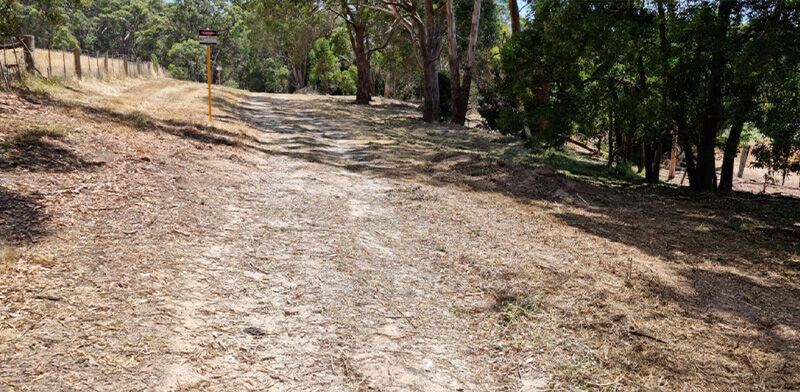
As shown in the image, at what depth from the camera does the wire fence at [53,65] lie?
47.4 feet

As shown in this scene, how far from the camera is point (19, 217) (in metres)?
5.20

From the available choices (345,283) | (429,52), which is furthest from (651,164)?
(345,283)

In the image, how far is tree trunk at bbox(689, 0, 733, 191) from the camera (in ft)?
38.5

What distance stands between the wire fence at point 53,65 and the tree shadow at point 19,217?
336 inches

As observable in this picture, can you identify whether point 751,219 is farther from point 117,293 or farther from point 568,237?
point 117,293

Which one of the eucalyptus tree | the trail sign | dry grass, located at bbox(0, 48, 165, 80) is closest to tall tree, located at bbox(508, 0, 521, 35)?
the eucalyptus tree

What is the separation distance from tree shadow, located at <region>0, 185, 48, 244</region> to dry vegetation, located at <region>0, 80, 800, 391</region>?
0.03 metres

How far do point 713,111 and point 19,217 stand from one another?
547 inches

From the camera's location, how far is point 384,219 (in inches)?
297

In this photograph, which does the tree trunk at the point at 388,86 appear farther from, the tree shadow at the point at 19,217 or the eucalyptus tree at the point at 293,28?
the tree shadow at the point at 19,217

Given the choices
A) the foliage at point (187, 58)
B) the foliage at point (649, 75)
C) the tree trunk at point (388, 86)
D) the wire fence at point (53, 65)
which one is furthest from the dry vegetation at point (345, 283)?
the foliage at point (187, 58)

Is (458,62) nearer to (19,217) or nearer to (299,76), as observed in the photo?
(19,217)

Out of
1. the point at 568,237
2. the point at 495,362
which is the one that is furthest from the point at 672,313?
the point at 568,237

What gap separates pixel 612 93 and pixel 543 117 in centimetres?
182
